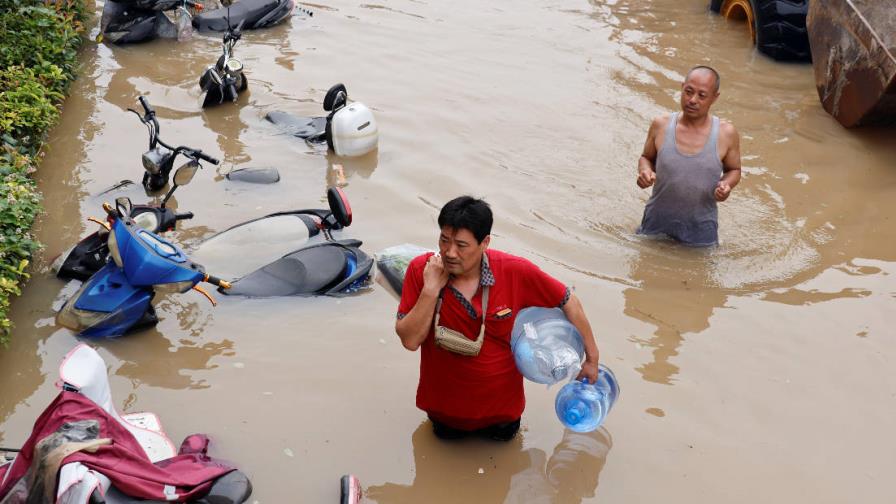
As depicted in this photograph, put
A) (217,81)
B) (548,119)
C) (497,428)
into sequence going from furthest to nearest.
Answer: (548,119) < (217,81) < (497,428)

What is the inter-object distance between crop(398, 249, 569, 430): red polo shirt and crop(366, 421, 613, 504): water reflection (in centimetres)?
27

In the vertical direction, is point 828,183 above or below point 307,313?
above

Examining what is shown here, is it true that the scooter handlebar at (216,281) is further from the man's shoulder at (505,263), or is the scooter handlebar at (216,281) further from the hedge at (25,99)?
the man's shoulder at (505,263)

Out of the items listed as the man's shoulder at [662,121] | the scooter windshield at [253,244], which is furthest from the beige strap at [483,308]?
the man's shoulder at [662,121]

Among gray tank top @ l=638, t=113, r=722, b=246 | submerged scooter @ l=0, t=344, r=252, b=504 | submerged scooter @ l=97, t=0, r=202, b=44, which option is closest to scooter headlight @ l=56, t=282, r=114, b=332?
submerged scooter @ l=0, t=344, r=252, b=504

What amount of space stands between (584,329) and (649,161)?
9.23 ft

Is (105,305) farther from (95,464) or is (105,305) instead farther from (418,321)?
(418,321)

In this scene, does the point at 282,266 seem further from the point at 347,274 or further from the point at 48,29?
the point at 48,29

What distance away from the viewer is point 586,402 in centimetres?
431

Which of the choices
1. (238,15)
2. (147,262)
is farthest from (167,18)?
(147,262)

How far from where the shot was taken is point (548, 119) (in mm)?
9289

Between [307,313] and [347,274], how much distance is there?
16.8 inches

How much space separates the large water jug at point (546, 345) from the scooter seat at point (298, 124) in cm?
480

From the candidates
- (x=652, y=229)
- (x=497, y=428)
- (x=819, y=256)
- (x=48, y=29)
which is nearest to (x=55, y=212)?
(x=48, y=29)
